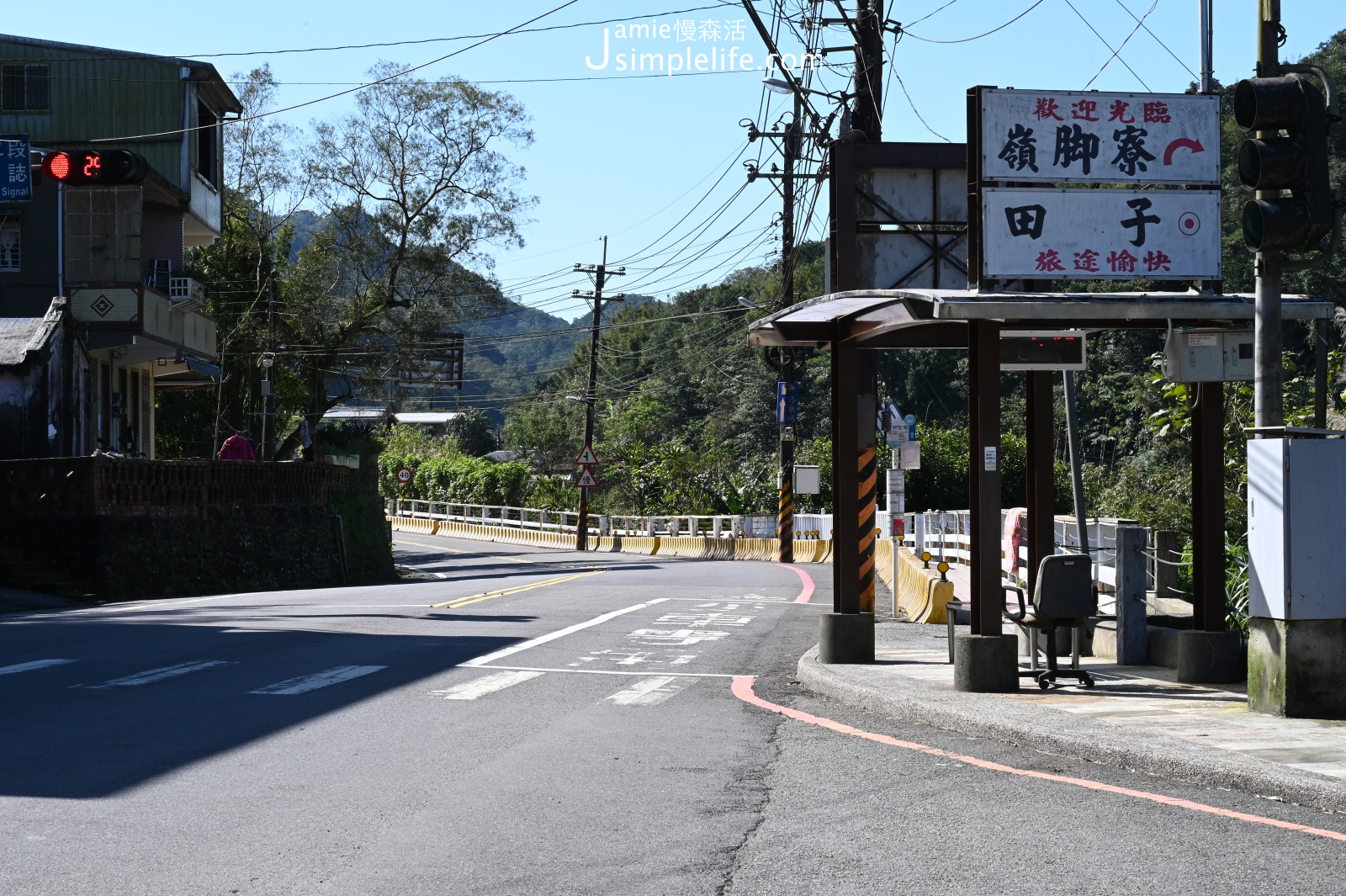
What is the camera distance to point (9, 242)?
32.9 m

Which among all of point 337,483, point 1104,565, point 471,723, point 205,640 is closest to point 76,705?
point 471,723

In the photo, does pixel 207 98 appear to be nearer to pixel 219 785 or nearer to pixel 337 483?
pixel 337 483

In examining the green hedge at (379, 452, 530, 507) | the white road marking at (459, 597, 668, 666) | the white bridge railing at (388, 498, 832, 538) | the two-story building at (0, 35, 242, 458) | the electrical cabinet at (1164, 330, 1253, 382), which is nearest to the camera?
the electrical cabinet at (1164, 330, 1253, 382)

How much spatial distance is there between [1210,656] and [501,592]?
591 inches

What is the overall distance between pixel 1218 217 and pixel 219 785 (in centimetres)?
807

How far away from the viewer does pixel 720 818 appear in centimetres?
664

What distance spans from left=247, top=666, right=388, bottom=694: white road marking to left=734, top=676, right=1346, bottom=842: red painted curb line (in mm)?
3192

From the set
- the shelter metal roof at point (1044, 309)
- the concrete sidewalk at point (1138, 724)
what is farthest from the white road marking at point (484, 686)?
the shelter metal roof at point (1044, 309)

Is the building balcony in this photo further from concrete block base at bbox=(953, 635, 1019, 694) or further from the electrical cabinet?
the electrical cabinet

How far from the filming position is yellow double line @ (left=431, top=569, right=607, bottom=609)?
20.7 metres

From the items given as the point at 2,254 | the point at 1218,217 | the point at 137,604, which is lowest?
the point at 137,604

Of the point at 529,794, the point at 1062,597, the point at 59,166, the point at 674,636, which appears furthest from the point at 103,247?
the point at 529,794

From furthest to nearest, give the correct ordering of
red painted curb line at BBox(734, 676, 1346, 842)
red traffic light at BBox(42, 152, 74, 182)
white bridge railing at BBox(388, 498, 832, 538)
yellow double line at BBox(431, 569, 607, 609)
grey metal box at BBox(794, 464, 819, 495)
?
white bridge railing at BBox(388, 498, 832, 538), grey metal box at BBox(794, 464, 819, 495), yellow double line at BBox(431, 569, 607, 609), red traffic light at BBox(42, 152, 74, 182), red painted curb line at BBox(734, 676, 1346, 842)

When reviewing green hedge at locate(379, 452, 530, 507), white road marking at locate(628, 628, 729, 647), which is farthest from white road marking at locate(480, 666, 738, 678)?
green hedge at locate(379, 452, 530, 507)
